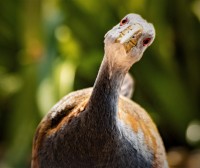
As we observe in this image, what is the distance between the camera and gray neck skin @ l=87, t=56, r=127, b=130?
0.55m

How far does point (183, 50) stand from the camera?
5.74 feet

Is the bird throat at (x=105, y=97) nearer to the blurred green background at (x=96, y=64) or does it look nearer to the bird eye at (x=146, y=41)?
the bird eye at (x=146, y=41)

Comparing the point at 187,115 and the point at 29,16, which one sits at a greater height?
the point at 29,16

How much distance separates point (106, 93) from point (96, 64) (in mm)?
1116

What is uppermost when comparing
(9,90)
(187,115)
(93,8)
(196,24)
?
(93,8)

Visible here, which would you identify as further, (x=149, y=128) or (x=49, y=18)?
(x=49, y=18)

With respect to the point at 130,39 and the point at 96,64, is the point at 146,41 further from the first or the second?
the point at 96,64

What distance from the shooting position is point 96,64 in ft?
5.49

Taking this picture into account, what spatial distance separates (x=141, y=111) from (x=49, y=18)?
1.00 meters

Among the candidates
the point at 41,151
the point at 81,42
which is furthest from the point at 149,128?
the point at 81,42

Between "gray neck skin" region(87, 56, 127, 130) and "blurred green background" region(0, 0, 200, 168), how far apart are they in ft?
3.41

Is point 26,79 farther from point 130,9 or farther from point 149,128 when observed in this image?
point 149,128

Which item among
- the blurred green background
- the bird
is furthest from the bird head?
the blurred green background

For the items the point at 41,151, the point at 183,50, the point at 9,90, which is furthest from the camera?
the point at 9,90
